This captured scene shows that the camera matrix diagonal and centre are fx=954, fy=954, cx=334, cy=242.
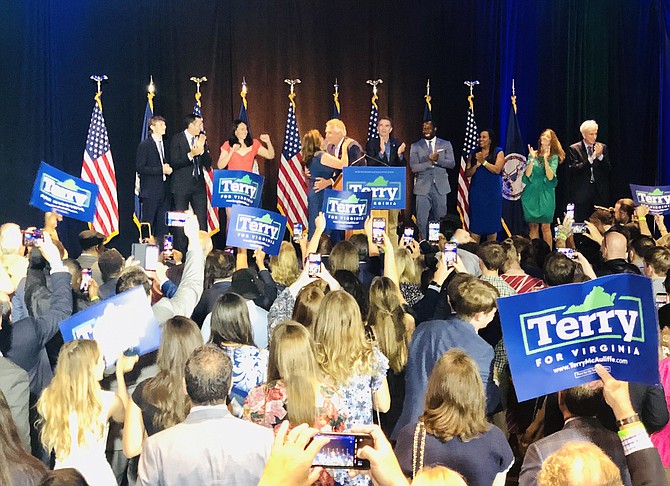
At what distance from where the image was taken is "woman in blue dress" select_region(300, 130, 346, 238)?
10.6 meters

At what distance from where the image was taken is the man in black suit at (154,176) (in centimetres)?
1098

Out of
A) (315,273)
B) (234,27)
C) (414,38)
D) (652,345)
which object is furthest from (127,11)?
(652,345)

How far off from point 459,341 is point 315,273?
4.84ft

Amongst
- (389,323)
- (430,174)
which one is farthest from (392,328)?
(430,174)

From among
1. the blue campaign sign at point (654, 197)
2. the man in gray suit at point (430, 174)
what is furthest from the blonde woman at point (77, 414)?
the man in gray suit at point (430, 174)

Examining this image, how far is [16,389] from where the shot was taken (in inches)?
162

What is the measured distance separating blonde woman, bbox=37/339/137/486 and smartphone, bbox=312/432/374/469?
6.08 feet

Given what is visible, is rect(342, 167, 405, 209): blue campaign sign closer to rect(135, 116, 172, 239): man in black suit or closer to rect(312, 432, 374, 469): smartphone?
rect(135, 116, 172, 239): man in black suit

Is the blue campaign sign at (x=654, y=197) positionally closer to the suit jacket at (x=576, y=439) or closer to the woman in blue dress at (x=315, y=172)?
the woman in blue dress at (x=315, y=172)

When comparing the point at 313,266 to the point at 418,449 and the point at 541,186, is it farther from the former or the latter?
the point at 541,186

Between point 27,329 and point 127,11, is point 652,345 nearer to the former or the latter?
point 27,329

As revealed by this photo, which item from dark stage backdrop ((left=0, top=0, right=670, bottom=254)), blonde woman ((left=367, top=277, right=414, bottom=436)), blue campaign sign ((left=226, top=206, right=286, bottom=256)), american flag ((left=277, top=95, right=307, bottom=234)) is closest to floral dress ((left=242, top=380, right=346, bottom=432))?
blonde woman ((left=367, top=277, right=414, bottom=436))

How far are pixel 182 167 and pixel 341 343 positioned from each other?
23.5 feet

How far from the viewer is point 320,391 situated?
12.9 feet
